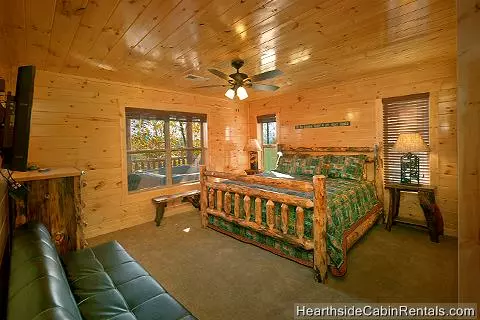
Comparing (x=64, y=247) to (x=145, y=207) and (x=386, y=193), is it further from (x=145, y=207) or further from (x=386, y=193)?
(x=386, y=193)

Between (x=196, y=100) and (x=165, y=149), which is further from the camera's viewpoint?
(x=196, y=100)

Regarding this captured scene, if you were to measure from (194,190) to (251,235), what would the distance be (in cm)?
187

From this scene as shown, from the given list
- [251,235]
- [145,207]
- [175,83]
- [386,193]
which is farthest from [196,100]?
[386,193]

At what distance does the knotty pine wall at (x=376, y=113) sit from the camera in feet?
10.1

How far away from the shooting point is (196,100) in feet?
14.9

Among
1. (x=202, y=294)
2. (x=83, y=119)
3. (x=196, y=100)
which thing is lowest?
(x=202, y=294)

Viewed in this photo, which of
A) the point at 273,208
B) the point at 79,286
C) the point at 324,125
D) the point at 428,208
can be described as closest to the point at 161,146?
the point at 273,208

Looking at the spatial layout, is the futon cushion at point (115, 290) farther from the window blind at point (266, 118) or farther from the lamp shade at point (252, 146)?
the window blind at point (266, 118)

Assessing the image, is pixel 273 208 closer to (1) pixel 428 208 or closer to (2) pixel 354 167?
(2) pixel 354 167

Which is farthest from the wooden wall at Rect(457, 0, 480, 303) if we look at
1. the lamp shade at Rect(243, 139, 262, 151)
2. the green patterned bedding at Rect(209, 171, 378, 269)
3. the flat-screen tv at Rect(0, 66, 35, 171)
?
the lamp shade at Rect(243, 139, 262, 151)

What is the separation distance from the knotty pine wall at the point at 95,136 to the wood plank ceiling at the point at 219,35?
0.95 feet

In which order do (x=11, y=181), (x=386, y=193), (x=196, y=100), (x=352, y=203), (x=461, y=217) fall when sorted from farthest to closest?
1. (x=196, y=100)
2. (x=386, y=193)
3. (x=352, y=203)
4. (x=11, y=181)
5. (x=461, y=217)

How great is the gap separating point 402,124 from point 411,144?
62 cm

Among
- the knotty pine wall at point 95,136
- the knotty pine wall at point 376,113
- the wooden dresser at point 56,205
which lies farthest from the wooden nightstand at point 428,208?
the wooden dresser at point 56,205
